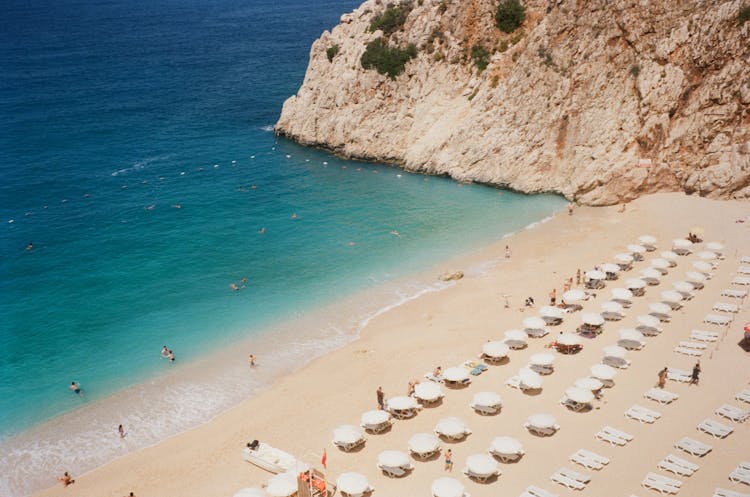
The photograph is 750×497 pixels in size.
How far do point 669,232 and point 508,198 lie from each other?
13721mm

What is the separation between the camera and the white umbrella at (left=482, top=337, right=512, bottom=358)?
2881cm

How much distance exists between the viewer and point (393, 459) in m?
22.4

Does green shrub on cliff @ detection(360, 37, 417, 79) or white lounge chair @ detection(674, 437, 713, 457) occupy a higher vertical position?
green shrub on cliff @ detection(360, 37, 417, 79)

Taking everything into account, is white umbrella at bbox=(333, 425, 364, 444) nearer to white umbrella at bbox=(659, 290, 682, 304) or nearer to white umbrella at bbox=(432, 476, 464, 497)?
white umbrella at bbox=(432, 476, 464, 497)

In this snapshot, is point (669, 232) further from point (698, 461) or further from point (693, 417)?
point (698, 461)

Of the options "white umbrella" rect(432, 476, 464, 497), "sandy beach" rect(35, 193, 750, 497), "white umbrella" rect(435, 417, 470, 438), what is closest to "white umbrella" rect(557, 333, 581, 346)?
"sandy beach" rect(35, 193, 750, 497)

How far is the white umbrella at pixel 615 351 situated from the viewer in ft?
90.3

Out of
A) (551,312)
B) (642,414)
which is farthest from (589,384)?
(551,312)

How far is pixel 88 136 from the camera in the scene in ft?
227

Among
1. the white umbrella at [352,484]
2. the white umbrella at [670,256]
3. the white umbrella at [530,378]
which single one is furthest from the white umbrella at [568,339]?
the white umbrella at [352,484]

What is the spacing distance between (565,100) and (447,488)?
3881 centimetres

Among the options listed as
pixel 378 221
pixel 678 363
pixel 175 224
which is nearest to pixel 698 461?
pixel 678 363

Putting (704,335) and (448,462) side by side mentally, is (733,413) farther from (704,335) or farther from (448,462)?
(448,462)

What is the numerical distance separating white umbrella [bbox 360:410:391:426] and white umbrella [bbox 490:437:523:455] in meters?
4.69
